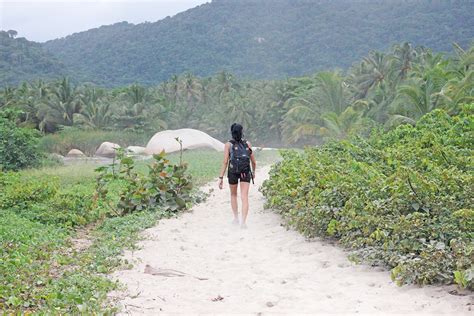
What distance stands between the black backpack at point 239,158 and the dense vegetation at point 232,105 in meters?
19.4

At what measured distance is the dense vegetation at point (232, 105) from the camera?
111ft

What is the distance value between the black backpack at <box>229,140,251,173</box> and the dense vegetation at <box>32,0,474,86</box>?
61708 millimetres

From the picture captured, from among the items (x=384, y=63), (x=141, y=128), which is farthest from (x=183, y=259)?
(x=141, y=128)

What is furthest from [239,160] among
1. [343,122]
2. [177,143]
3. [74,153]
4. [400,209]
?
[74,153]

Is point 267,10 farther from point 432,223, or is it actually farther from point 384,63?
→ point 432,223

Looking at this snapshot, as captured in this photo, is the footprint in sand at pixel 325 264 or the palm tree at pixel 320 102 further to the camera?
the palm tree at pixel 320 102

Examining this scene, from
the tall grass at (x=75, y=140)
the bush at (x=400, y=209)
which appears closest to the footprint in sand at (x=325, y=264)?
the bush at (x=400, y=209)

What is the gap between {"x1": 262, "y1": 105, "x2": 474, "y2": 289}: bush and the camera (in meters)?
5.21

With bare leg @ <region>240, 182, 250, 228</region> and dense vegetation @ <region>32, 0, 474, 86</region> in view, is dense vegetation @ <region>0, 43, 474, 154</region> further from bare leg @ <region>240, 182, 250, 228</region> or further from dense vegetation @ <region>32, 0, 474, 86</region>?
dense vegetation @ <region>32, 0, 474, 86</region>

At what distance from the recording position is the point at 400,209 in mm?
6449

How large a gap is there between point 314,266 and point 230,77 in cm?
5421

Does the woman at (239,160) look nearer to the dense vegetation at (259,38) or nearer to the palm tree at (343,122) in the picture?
the palm tree at (343,122)

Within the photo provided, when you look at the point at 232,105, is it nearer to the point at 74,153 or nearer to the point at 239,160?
the point at 74,153

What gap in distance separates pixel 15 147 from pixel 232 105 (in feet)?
90.9
